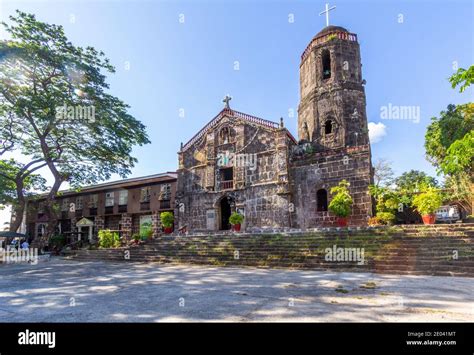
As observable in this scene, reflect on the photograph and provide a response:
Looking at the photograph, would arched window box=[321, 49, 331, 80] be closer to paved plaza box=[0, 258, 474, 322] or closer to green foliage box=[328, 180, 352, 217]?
green foliage box=[328, 180, 352, 217]

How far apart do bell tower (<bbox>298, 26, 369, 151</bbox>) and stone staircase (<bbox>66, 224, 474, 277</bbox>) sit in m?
7.74

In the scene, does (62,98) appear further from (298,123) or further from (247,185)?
(298,123)

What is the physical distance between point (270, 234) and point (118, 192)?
17.0 m

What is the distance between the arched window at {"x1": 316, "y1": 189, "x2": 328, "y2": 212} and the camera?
650 inches

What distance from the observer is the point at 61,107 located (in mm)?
15391

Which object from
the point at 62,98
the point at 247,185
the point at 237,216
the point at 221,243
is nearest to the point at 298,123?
the point at 247,185

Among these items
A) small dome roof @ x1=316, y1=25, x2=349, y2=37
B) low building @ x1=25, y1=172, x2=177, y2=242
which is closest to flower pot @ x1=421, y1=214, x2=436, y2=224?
small dome roof @ x1=316, y1=25, x2=349, y2=37

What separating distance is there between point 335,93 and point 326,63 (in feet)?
8.91

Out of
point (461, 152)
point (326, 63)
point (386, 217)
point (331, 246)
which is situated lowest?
point (331, 246)

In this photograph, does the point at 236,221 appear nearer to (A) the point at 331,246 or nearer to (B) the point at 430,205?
(A) the point at 331,246

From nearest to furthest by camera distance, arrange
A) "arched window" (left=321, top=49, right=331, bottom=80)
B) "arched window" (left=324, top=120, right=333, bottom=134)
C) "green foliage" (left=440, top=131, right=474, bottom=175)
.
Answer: "green foliage" (left=440, top=131, right=474, bottom=175) → "arched window" (left=324, top=120, right=333, bottom=134) → "arched window" (left=321, top=49, right=331, bottom=80)

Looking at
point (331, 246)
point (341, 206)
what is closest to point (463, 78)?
point (331, 246)

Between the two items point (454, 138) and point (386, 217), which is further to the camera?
point (454, 138)

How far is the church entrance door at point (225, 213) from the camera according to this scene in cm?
1942
